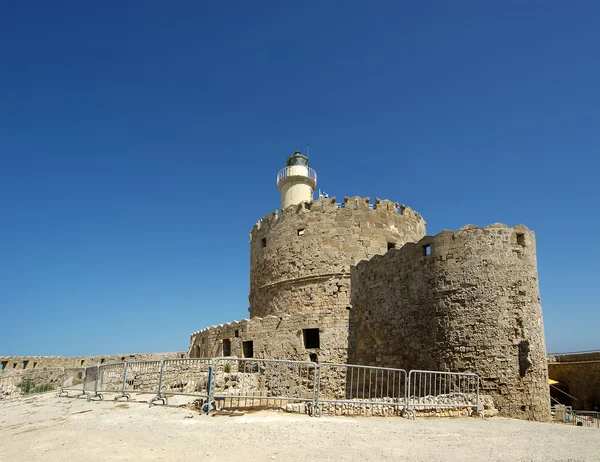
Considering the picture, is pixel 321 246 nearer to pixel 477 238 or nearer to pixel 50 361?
pixel 477 238

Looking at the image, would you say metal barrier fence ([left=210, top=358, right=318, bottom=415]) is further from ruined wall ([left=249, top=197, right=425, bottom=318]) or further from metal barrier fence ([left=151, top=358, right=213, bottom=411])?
ruined wall ([left=249, top=197, right=425, bottom=318])

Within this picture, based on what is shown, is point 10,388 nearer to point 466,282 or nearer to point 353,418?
point 353,418

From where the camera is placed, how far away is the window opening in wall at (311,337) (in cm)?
1745

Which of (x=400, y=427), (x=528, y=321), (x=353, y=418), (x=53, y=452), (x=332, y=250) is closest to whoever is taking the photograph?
(x=53, y=452)

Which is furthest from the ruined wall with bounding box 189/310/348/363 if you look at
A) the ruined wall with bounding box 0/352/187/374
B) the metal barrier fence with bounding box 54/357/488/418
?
the ruined wall with bounding box 0/352/187/374

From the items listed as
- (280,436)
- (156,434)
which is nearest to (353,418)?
(280,436)

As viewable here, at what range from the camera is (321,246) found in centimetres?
1856

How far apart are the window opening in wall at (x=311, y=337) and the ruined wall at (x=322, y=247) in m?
0.82

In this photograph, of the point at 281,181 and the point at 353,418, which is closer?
the point at 353,418

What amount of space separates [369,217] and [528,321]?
28.3 feet

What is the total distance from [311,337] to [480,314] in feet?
25.5

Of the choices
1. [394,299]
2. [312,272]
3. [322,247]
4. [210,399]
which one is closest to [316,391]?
[210,399]

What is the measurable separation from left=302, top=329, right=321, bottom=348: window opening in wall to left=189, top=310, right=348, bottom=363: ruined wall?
0.15 meters

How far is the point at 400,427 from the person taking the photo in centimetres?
800
